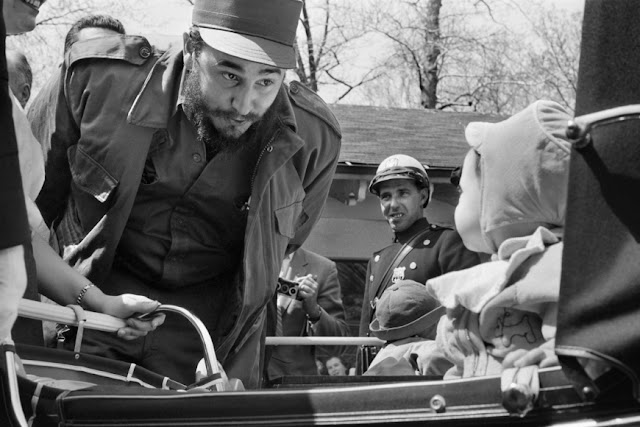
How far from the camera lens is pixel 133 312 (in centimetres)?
345

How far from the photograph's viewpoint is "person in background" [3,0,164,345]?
293 centimetres

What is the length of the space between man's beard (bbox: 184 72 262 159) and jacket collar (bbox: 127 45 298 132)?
0.06 m

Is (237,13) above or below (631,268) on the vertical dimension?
above

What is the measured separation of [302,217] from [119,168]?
109cm

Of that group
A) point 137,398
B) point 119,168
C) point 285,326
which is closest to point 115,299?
point 119,168

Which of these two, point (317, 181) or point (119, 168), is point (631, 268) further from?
point (317, 181)

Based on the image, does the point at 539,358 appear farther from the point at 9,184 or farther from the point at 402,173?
the point at 402,173

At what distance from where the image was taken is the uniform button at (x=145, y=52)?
4156 millimetres

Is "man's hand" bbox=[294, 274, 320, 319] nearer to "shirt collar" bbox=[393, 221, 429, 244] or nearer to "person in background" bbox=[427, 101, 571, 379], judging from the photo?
"shirt collar" bbox=[393, 221, 429, 244]

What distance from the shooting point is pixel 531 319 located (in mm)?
2486

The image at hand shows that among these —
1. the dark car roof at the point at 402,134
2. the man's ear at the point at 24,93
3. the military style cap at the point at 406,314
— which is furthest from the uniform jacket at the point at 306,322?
the dark car roof at the point at 402,134

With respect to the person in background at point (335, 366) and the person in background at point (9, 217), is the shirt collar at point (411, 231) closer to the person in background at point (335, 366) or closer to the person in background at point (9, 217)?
the person in background at point (335, 366)

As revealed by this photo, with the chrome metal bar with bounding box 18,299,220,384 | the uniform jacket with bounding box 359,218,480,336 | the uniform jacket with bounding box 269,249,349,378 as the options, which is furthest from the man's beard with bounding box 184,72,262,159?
the uniform jacket with bounding box 269,249,349,378

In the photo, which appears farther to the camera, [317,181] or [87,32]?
[87,32]
